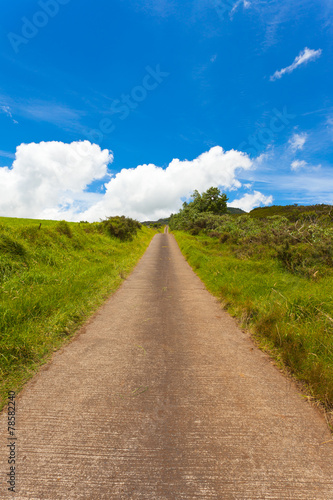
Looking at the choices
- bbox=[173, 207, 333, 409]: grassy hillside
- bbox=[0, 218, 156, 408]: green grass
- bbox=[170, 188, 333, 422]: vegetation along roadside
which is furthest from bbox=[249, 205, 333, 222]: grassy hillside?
bbox=[0, 218, 156, 408]: green grass

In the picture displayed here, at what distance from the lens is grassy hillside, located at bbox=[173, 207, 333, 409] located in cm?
328

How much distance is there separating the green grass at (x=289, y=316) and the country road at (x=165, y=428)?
311 mm

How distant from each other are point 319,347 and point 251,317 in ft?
5.54

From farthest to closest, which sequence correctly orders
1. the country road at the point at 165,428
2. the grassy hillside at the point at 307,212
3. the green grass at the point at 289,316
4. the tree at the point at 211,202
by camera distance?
1. the tree at the point at 211,202
2. the grassy hillside at the point at 307,212
3. the green grass at the point at 289,316
4. the country road at the point at 165,428

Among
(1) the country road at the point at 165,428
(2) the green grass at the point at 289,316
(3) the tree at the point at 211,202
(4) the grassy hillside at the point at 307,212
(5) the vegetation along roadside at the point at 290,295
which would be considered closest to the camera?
(1) the country road at the point at 165,428

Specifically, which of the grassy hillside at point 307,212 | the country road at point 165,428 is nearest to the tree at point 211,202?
the grassy hillside at point 307,212

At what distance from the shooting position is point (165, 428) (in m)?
2.24

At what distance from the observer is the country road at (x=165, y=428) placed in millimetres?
1743

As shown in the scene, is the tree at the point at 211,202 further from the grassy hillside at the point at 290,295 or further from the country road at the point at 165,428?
the country road at the point at 165,428

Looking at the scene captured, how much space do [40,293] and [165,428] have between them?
438cm

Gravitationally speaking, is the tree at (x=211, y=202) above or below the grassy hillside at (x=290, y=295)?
above

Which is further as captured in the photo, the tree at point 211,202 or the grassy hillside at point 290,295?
the tree at point 211,202

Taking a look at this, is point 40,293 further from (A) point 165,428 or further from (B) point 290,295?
(B) point 290,295

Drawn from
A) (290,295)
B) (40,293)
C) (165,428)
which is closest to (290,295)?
(290,295)
